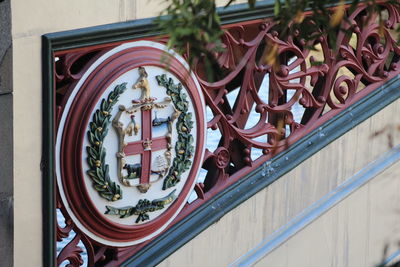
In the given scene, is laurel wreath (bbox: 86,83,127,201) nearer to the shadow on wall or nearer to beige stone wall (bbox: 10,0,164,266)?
beige stone wall (bbox: 10,0,164,266)

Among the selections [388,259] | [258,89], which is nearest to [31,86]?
[258,89]

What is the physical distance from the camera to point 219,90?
18.6 feet

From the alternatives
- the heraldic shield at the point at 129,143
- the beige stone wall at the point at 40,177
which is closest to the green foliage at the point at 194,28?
the beige stone wall at the point at 40,177

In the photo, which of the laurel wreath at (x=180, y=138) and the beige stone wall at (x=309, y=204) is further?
the beige stone wall at (x=309, y=204)

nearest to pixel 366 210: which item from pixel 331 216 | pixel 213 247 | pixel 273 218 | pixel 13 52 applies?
pixel 331 216

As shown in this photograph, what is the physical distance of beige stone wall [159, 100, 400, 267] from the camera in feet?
19.3

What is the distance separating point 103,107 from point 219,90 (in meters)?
0.81

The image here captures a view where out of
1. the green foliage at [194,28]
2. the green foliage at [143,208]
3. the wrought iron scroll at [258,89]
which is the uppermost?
the wrought iron scroll at [258,89]

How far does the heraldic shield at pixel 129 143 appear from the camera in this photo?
16.5 feet

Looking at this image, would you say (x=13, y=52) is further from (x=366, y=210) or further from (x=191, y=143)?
(x=366, y=210)

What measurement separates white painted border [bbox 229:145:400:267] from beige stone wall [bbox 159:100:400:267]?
0.09 ft

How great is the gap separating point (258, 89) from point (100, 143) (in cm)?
124

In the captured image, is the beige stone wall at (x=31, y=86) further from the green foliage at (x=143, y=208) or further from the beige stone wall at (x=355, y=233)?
the beige stone wall at (x=355, y=233)

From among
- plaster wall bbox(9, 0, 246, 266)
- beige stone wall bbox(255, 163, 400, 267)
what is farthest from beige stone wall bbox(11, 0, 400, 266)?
beige stone wall bbox(255, 163, 400, 267)
